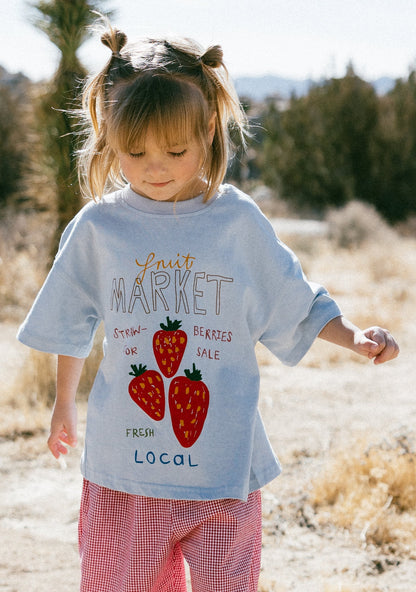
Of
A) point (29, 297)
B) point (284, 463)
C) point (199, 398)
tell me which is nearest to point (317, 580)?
point (284, 463)

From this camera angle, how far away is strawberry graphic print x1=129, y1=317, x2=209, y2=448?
5.03ft

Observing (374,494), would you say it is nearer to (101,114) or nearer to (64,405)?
(64,405)

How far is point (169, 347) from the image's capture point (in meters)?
1.53

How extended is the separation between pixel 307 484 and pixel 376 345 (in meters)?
1.76

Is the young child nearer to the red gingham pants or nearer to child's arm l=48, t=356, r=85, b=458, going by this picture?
the red gingham pants

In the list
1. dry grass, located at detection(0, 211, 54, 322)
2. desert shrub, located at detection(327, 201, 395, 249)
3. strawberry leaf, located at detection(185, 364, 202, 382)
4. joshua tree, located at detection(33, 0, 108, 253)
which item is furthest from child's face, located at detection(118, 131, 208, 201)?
desert shrub, located at detection(327, 201, 395, 249)

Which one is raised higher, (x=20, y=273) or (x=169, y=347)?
(x=169, y=347)

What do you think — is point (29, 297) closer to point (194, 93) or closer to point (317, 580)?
point (317, 580)

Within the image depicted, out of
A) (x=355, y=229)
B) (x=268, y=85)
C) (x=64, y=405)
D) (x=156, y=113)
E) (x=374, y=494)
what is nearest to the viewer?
(x=156, y=113)

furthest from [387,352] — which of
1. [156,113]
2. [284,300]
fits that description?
[156,113]

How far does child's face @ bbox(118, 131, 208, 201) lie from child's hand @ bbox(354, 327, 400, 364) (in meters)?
0.48

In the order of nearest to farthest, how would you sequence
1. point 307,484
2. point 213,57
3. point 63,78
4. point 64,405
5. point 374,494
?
1. point 213,57
2. point 64,405
3. point 374,494
4. point 307,484
5. point 63,78

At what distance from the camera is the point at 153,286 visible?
1562mm

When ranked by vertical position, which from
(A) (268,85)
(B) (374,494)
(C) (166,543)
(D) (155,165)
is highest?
(D) (155,165)
